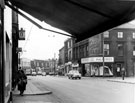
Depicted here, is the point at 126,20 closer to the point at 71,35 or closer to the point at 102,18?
the point at 102,18

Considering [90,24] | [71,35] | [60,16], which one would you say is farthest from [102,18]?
[71,35]

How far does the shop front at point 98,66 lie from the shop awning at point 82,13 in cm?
5707

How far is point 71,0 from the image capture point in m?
6.71

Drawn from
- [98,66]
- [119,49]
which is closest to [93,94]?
[119,49]

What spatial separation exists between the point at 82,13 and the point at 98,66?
6094cm

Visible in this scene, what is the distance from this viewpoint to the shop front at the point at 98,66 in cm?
6588

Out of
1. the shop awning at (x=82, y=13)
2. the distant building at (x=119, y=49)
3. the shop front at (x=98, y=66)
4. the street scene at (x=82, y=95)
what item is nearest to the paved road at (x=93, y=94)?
the street scene at (x=82, y=95)

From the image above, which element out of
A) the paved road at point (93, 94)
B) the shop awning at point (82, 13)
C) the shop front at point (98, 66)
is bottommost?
the paved road at point (93, 94)

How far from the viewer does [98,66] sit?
6788 cm

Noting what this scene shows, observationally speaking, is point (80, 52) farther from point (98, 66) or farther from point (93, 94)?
point (93, 94)

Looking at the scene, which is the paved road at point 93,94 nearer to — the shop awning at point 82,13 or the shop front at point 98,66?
the shop awning at point 82,13

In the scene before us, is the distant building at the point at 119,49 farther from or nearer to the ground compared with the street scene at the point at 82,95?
farther from the ground

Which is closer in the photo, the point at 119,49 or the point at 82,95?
the point at 82,95

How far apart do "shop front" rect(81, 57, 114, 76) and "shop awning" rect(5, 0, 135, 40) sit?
57.1 metres
